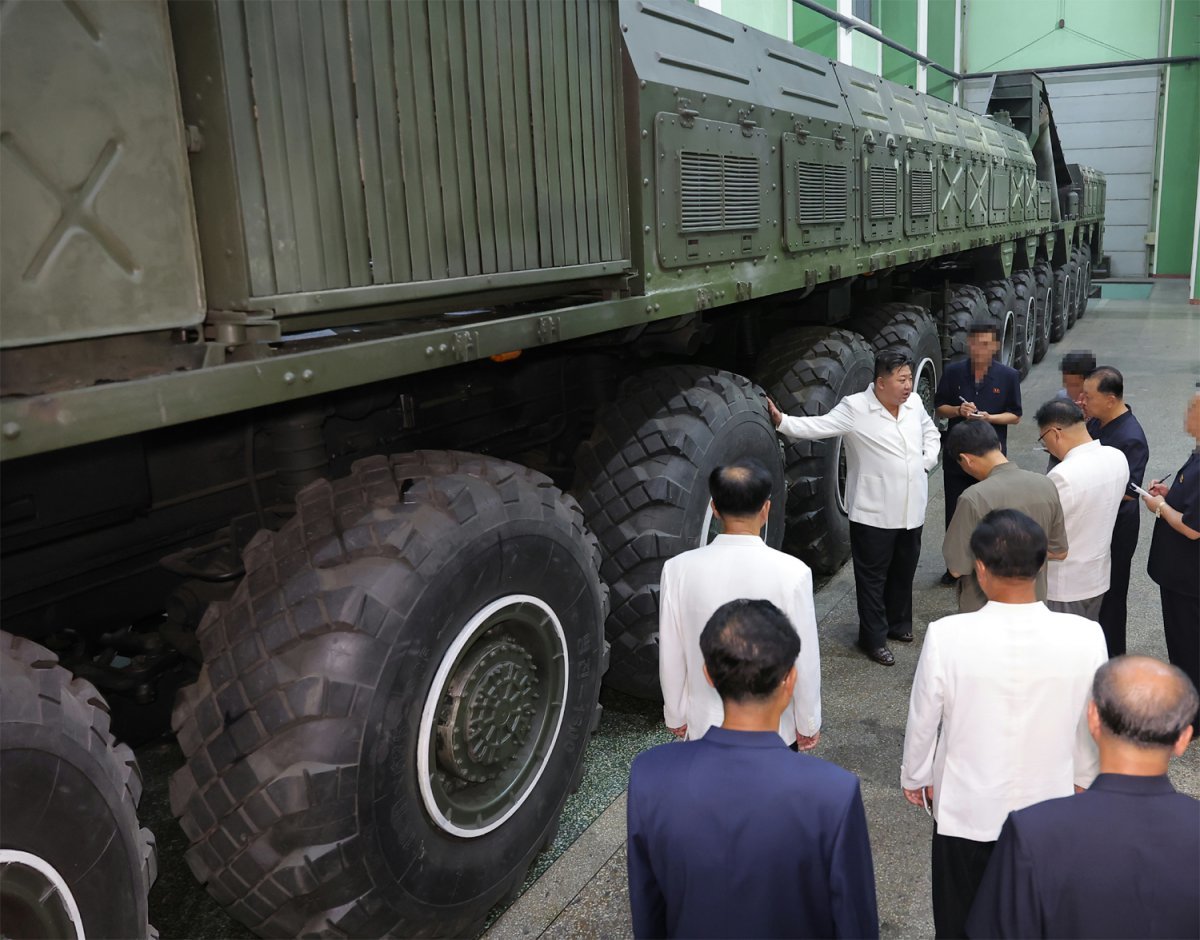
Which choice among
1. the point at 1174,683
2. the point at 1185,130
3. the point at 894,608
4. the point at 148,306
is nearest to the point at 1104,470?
the point at 894,608

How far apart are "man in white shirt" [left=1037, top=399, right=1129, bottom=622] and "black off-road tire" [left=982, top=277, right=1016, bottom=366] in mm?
5744

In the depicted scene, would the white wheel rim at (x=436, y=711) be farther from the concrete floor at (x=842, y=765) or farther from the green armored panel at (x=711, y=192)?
the green armored panel at (x=711, y=192)

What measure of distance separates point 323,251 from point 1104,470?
301 centimetres

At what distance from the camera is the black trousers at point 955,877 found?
2.71 metres

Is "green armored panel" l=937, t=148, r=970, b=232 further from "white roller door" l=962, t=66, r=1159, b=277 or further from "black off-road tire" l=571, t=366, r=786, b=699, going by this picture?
"white roller door" l=962, t=66, r=1159, b=277

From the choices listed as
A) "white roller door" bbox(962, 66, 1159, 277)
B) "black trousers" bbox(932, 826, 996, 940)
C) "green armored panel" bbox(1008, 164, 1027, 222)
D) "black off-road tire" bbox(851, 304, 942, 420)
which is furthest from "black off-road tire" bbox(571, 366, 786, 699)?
"white roller door" bbox(962, 66, 1159, 277)

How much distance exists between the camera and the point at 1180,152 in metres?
23.5

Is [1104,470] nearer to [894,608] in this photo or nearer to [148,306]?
[894,608]

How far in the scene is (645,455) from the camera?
402 cm

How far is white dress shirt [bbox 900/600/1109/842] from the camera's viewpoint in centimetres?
250

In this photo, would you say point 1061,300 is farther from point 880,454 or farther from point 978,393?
point 880,454

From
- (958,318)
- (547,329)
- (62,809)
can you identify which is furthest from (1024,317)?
(62,809)

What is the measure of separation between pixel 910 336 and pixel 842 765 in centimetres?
391

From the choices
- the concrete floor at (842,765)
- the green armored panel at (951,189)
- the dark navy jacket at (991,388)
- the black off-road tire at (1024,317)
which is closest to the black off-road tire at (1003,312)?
the black off-road tire at (1024,317)
